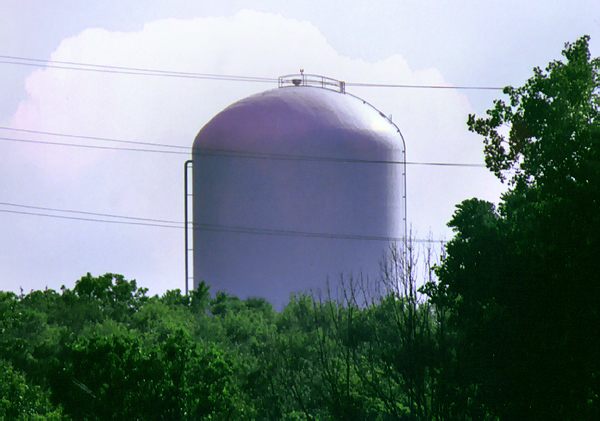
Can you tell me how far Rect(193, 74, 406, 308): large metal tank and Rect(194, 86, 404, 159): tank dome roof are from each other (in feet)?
0.12

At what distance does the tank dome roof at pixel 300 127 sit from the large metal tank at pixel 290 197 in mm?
36

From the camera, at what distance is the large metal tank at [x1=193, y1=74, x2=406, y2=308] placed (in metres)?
42.8

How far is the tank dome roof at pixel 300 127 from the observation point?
141 ft

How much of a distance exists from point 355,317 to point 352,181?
7488 mm

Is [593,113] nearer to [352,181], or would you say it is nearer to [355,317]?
[355,317]

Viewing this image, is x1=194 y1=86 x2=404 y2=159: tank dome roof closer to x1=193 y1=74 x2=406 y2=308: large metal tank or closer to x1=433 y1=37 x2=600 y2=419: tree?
x1=193 y1=74 x2=406 y2=308: large metal tank

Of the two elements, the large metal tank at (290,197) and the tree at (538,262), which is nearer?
the tree at (538,262)

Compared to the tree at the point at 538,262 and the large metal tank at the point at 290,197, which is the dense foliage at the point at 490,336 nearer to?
the tree at the point at 538,262

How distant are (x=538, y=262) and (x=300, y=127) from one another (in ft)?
74.6

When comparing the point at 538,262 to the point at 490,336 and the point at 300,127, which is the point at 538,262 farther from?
the point at 300,127

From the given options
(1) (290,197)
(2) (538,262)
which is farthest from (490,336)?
(1) (290,197)

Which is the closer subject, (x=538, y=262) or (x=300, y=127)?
(x=538, y=262)

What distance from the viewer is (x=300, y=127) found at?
4312 centimetres

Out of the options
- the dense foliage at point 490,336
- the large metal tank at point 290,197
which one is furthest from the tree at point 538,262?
the large metal tank at point 290,197
